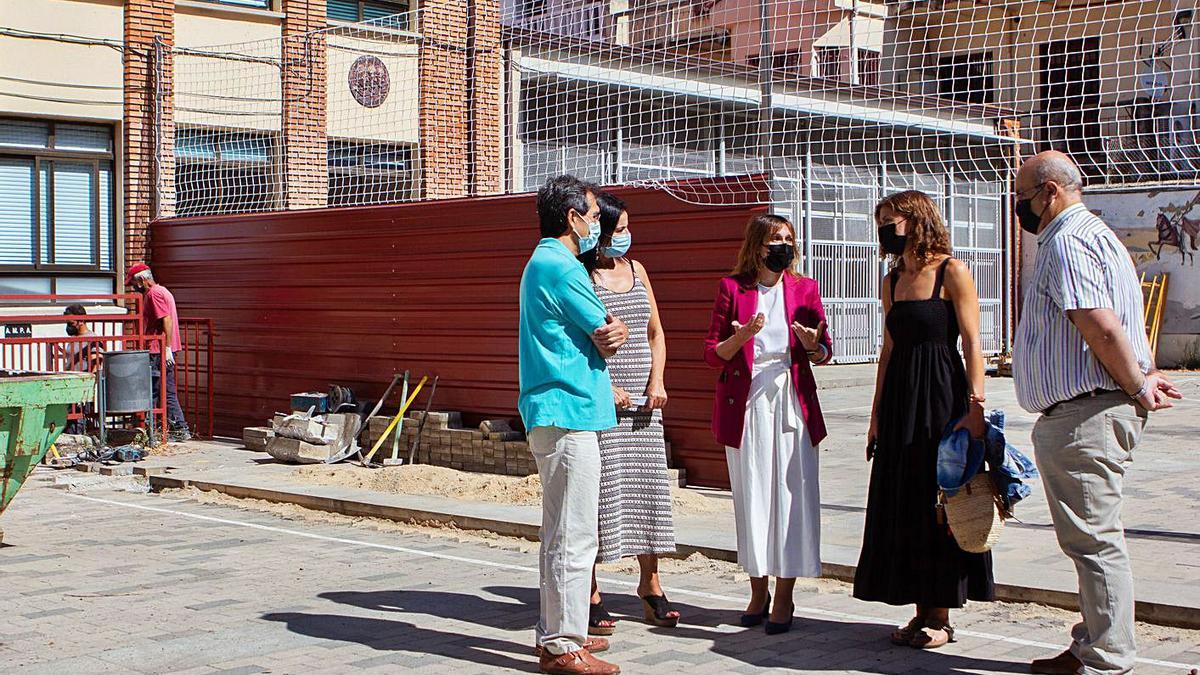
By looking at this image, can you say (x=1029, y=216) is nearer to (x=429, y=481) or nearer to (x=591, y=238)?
(x=591, y=238)

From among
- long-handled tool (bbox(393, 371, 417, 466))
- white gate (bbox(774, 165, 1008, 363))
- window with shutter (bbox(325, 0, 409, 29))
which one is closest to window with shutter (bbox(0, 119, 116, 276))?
window with shutter (bbox(325, 0, 409, 29))

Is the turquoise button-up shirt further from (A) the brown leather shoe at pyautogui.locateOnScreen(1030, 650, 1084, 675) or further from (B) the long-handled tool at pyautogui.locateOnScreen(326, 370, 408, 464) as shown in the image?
(B) the long-handled tool at pyautogui.locateOnScreen(326, 370, 408, 464)

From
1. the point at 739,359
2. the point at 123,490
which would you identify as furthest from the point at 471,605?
the point at 123,490

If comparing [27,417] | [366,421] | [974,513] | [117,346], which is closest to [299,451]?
[366,421]

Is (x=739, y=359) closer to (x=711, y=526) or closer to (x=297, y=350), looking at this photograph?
(x=711, y=526)

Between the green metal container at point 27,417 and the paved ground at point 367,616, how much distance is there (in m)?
0.55

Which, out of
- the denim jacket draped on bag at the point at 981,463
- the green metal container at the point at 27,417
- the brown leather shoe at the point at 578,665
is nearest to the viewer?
the brown leather shoe at the point at 578,665

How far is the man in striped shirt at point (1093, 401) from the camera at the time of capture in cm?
555

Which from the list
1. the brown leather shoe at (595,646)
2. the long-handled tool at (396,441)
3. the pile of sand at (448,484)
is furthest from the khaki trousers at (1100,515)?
the long-handled tool at (396,441)

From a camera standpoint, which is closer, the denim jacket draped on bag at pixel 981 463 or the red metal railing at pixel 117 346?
the denim jacket draped on bag at pixel 981 463

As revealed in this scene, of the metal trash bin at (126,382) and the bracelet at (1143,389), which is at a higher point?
the bracelet at (1143,389)

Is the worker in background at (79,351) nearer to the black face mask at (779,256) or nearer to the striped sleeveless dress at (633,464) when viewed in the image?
the striped sleeveless dress at (633,464)

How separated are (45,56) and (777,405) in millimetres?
13631

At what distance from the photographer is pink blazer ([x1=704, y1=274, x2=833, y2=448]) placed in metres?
6.95
